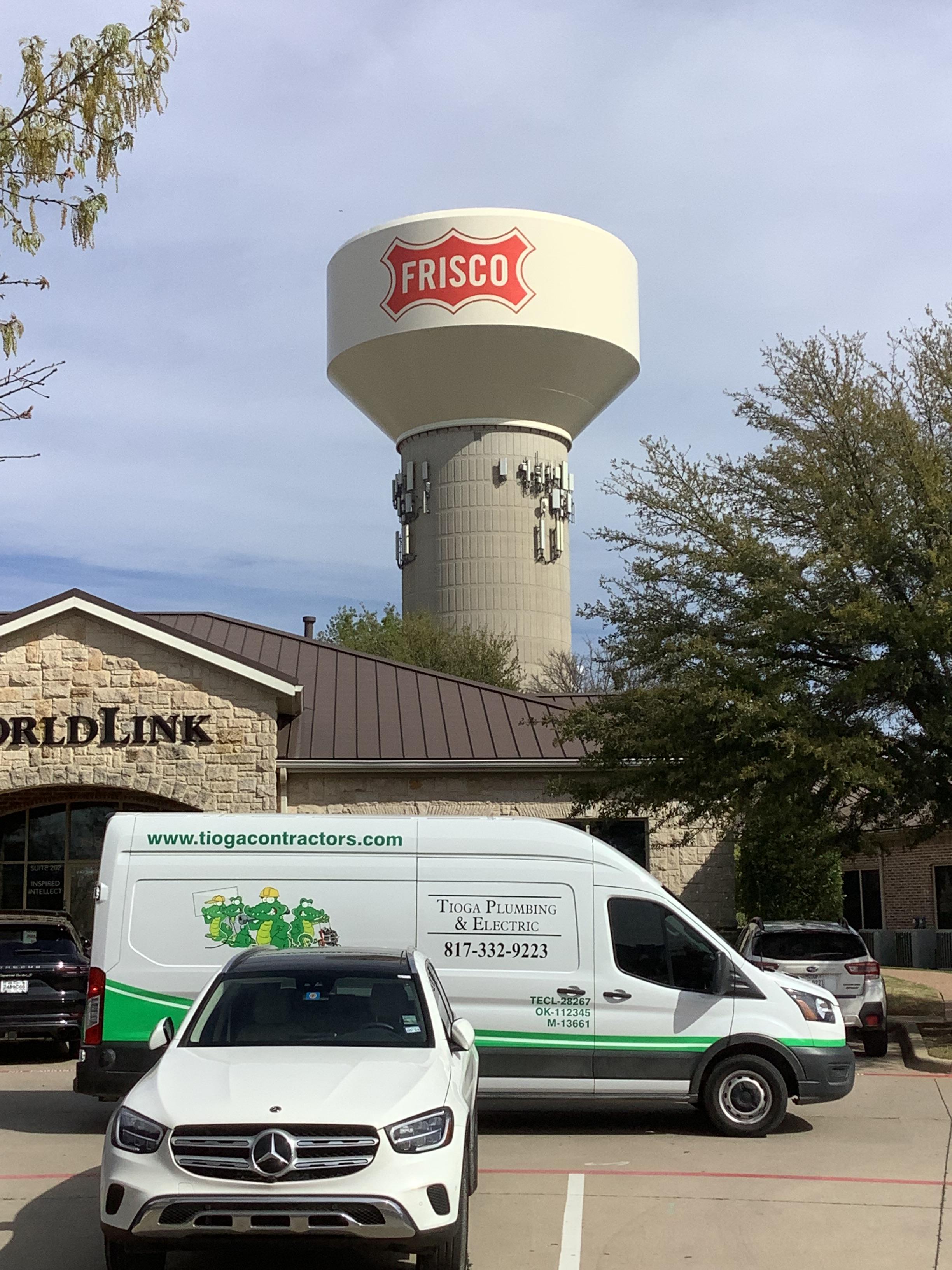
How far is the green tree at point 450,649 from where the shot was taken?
5162cm

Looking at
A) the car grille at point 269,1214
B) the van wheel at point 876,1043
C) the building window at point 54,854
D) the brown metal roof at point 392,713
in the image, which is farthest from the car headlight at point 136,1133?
the building window at point 54,854

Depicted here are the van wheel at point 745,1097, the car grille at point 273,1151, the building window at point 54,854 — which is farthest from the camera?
the building window at point 54,854

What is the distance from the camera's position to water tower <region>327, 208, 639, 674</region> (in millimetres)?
47531

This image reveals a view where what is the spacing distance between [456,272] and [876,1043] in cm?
3617

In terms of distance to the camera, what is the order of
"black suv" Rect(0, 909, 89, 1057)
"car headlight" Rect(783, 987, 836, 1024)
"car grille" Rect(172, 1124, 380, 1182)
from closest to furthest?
"car grille" Rect(172, 1124, 380, 1182) < "car headlight" Rect(783, 987, 836, 1024) < "black suv" Rect(0, 909, 89, 1057)

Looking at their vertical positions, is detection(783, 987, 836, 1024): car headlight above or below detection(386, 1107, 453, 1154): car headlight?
below

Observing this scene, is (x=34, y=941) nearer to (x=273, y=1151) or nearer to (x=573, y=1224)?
(x=573, y=1224)

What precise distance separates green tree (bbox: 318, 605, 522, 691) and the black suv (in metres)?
34.5

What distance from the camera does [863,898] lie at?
36.7m

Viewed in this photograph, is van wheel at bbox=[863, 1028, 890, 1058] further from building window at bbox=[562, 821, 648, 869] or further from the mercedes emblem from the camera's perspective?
the mercedes emblem

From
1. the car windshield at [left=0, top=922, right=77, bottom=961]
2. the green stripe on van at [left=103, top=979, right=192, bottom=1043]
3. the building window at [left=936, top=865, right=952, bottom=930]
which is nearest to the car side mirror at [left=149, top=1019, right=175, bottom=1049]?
the green stripe on van at [left=103, top=979, right=192, bottom=1043]

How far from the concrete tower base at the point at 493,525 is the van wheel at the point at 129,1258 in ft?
157

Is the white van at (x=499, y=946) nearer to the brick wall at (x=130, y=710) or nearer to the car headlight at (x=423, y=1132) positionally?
the car headlight at (x=423, y=1132)

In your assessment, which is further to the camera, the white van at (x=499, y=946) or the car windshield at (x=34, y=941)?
the car windshield at (x=34, y=941)
